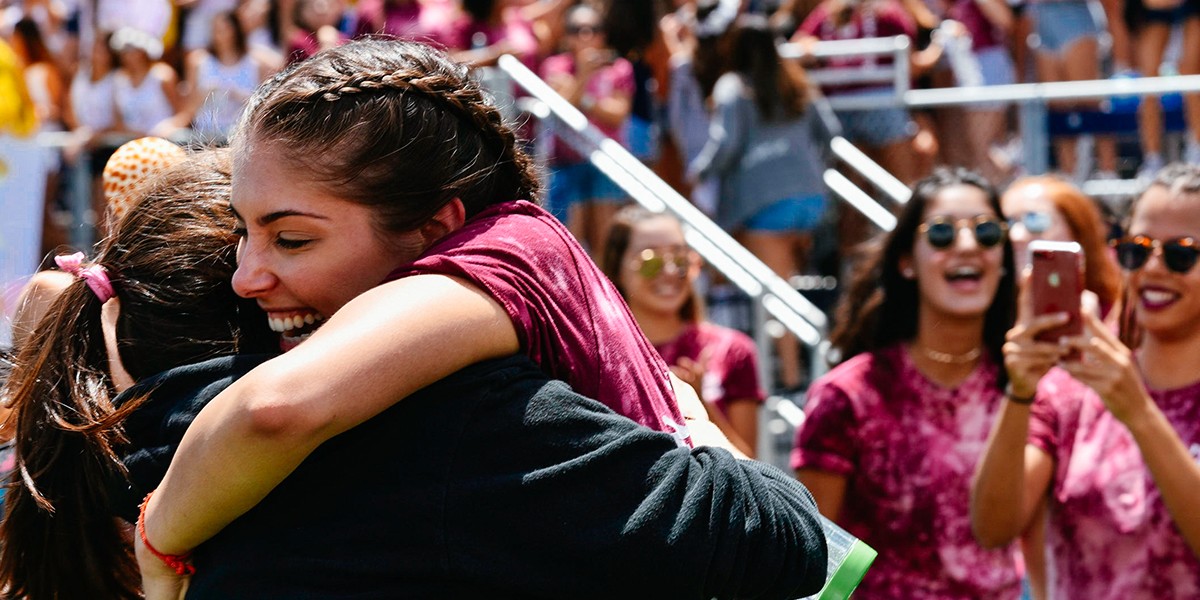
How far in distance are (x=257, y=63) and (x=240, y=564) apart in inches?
275

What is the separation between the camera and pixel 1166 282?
337cm

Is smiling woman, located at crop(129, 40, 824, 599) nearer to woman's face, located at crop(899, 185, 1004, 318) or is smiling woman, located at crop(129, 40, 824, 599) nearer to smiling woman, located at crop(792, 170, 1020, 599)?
smiling woman, located at crop(792, 170, 1020, 599)

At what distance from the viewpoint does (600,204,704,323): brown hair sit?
18.1ft

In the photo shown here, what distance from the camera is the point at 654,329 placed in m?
5.40

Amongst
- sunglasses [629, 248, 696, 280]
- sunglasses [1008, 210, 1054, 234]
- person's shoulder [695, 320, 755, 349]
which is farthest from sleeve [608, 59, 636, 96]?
sunglasses [1008, 210, 1054, 234]

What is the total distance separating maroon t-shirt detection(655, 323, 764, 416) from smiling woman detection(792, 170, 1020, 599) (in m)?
1.06

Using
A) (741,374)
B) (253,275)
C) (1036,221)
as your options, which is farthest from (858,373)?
(253,275)

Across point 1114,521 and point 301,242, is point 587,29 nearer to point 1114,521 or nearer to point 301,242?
point 1114,521

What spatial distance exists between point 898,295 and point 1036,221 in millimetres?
708

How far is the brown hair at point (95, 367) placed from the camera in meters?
1.86

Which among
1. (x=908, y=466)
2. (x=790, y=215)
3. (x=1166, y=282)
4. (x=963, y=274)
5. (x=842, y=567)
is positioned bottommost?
(x=790, y=215)

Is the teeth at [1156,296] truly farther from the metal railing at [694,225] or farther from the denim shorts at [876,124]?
the denim shorts at [876,124]

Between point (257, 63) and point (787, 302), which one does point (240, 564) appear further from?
point (257, 63)

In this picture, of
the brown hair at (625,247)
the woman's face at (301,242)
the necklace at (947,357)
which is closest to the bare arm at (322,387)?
the woman's face at (301,242)
